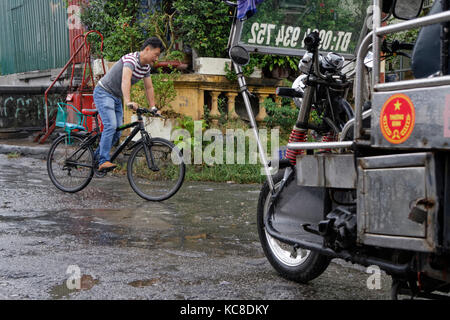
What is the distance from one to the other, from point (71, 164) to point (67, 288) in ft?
13.9

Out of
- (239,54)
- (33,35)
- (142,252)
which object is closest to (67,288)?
(142,252)

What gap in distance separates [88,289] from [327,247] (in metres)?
1.50

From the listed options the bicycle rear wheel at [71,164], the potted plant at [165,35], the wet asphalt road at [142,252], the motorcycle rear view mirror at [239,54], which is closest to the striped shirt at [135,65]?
the bicycle rear wheel at [71,164]

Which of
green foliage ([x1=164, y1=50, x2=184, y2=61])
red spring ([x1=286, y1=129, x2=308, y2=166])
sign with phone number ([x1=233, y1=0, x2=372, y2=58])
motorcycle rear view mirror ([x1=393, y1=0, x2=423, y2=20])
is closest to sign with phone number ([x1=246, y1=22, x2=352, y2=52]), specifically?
sign with phone number ([x1=233, y1=0, x2=372, y2=58])

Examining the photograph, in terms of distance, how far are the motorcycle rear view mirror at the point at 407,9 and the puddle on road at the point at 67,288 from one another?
7.90 ft

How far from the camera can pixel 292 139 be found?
386cm

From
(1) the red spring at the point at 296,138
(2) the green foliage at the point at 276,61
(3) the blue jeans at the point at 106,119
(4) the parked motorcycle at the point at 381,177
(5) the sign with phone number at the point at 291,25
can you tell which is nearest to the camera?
(4) the parked motorcycle at the point at 381,177

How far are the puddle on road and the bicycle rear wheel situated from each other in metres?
3.84

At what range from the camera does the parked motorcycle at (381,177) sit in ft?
7.86

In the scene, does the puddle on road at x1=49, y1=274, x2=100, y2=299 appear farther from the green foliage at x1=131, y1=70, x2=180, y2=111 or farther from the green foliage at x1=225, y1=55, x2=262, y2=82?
the green foliage at x1=225, y1=55, x2=262, y2=82

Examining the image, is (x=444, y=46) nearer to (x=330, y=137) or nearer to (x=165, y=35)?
(x=330, y=137)

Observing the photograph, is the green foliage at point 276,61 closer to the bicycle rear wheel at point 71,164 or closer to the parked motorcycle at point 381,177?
the bicycle rear wheel at point 71,164

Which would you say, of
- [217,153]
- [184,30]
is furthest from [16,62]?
[217,153]

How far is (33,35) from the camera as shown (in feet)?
55.5
